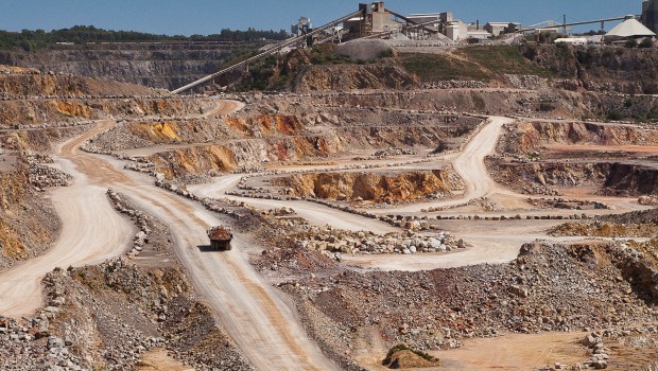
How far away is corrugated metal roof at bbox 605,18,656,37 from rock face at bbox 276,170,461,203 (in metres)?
88.8

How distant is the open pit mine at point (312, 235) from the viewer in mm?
34688

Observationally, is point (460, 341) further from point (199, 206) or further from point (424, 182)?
point (424, 182)

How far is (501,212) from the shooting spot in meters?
70.2

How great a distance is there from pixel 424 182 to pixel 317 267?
43.4 m

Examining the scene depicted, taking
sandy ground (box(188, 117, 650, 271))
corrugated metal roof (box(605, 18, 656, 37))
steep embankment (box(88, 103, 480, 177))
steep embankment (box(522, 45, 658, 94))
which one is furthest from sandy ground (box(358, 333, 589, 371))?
corrugated metal roof (box(605, 18, 656, 37))

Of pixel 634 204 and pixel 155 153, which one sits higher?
pixel 155 153

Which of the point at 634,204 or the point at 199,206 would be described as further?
the point at 634,204

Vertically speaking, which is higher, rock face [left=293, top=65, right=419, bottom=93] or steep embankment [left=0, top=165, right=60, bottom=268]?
rock face [left=293, top=65, right=419, bottom=93]

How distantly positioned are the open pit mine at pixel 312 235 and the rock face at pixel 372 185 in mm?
169

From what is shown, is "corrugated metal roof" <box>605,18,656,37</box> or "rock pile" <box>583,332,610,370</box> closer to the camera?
"rock pile" <box>583,332,610,370</box>

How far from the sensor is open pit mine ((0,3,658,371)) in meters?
34.7

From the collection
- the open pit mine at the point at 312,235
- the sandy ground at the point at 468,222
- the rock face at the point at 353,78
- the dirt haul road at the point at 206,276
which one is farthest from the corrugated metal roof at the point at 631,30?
the dirt haul road at the point at 206,276

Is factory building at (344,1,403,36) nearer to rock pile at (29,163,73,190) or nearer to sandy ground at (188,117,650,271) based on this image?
sandy ground at (188,117,650,271)

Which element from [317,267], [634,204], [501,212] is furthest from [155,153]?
[317,267]
